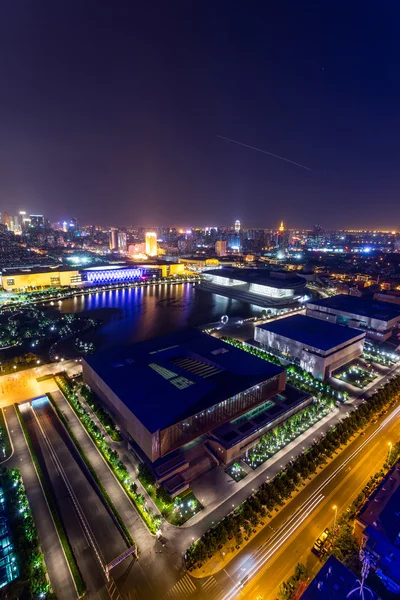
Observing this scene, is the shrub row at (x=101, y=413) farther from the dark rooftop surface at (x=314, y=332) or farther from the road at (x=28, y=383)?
the dark rooftop surface at (x=314, y=332)

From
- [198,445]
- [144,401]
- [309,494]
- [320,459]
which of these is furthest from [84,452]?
[320,459]

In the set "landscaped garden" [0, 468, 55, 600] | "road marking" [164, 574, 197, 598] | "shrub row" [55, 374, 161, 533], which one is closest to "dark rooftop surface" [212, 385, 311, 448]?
"shrub row" [55, 374, 161, 533]

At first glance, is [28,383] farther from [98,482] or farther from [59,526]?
[59,526]

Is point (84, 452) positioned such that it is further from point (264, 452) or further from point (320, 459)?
point (320, 459)

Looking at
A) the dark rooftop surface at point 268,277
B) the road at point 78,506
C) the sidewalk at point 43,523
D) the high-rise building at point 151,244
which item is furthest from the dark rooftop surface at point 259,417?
the high-rise building at point 151,244

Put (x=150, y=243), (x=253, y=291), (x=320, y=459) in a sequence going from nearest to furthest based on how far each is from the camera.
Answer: (x=320, y=459) → (x=253, y=291) → (x=150, y=243)

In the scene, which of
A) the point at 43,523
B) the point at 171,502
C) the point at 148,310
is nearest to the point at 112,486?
the point at 43,523
